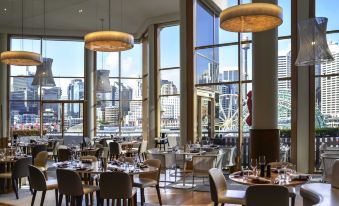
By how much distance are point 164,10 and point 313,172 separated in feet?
23.8

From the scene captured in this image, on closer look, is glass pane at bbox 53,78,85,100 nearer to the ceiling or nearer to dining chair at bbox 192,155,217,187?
the ceiling

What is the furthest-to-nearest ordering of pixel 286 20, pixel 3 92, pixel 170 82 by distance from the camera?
pixel 3 92 < pixel 170 82 < pixel 286 20

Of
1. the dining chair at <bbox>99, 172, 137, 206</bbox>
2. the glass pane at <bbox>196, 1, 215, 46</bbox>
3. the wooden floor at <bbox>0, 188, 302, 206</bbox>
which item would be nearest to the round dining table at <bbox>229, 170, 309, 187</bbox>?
the dining chair at <bbox>99, 172, 137, 206</bbox>

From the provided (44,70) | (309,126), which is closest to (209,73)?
(309,126)

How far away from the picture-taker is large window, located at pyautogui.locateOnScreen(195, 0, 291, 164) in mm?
10531

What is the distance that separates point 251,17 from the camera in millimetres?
5250

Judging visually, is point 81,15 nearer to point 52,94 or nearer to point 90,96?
point 90,96

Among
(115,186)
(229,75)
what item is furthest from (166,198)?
(229,75)

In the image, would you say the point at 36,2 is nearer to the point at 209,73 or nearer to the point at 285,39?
the point at 209,73

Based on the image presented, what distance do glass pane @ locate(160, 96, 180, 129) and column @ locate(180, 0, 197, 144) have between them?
2247 millimetres

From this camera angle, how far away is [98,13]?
1366cm

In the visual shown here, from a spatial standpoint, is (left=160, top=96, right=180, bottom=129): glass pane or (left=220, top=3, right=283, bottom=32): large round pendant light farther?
(left=160, top=96, right=180, bottom=129): glass pane

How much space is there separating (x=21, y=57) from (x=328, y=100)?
7.70 meters

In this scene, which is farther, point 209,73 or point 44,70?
point 44,70
